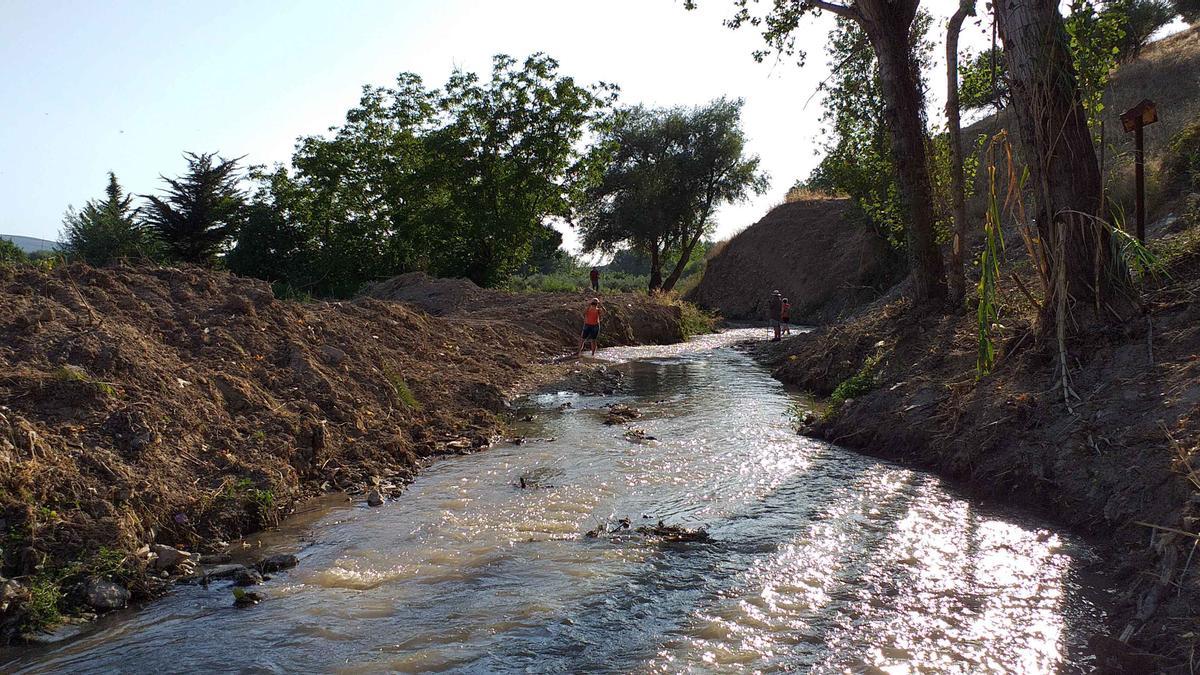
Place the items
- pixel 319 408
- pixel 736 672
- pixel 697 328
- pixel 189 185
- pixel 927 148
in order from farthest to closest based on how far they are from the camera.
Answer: pixel 697 328, pixel 189 185, pixel 927 148, pixel 319 408, pixel 736 672

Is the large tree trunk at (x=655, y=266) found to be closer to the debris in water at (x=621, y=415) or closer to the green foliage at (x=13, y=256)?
the green foliage at (x=13, y=256)

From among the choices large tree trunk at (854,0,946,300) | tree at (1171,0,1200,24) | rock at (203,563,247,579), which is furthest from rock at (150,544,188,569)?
tree at (1171,0,1200,24)

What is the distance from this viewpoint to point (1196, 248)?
8.19 m

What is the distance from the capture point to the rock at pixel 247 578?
5.52 m

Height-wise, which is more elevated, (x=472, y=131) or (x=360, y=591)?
(x=472, y=131)

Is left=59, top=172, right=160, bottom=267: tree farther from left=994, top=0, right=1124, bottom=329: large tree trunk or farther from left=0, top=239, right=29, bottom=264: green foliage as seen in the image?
left=994, top=0, right=1124, bottom=329: large tree trunk

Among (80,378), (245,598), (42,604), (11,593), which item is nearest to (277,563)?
(245,598)

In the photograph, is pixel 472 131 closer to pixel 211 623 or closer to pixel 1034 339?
pixel 1034 339

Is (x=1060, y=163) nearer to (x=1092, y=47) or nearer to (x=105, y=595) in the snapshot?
(x=1092, y=47)

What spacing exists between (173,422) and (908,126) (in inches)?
464

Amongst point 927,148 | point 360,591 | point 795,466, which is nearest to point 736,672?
point 360,591

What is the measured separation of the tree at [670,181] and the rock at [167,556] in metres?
35.5

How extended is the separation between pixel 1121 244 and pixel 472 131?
26.1 metres

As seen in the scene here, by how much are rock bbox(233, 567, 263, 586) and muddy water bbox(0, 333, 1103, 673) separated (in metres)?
0.10
